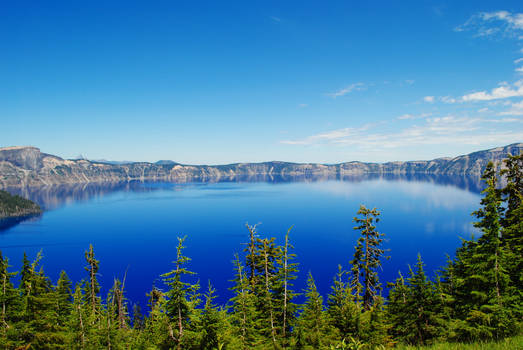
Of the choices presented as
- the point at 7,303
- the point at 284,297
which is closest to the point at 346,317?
the point at 284,297

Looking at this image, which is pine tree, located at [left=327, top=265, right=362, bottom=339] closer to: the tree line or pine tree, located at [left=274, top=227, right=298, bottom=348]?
the tree line

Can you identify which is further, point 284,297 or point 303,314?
point 284,297

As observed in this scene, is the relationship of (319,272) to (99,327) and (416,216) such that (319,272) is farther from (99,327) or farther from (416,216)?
(416,216)

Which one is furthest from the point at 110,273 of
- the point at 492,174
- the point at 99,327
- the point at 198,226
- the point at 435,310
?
the point at 492,174

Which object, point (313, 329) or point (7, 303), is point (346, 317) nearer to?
point (313, 329)

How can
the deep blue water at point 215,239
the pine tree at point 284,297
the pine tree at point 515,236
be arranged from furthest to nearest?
the deep blue water at point 215,239 < the pine tree at point 284,297 < the pine tree at point 515,236

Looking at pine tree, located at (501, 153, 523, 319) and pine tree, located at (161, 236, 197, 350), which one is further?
pine tree, located at (501, 153, 523, 319)

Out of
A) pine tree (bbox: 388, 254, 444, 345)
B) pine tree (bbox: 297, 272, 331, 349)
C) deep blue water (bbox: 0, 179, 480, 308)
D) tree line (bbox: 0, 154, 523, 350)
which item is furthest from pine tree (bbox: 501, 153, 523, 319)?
deep blue water (bbox: 0, 179, 480, 308)

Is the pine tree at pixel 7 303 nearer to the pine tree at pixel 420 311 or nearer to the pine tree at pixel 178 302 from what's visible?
the pine tree at pixel 178 302

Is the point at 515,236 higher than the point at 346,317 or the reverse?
higher

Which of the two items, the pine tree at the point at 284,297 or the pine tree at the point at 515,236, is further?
the pine tree at the point at 284,297

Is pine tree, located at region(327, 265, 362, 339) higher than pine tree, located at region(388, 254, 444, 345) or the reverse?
higher

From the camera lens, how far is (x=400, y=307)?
86.4ft

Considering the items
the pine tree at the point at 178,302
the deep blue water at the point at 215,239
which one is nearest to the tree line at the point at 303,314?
the pine tree at the point at 178,302
